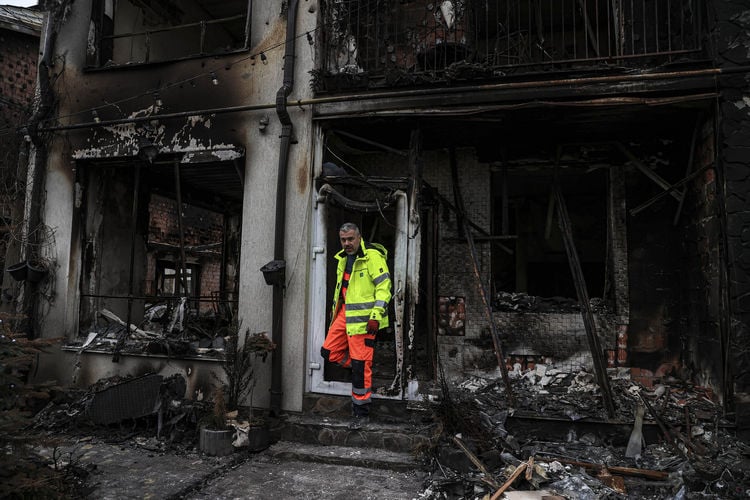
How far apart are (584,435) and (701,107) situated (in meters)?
4.00

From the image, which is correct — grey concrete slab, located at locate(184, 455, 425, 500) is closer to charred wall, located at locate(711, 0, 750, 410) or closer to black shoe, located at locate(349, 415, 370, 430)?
black shoe, located at locate(349, 415, 370, 430)

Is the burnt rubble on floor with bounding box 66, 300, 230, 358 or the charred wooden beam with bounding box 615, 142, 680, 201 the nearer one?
the charred wooden beam with bounding box 615, 142, 680, 201

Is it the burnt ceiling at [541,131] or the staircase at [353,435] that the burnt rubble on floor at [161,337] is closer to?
the staircase at [353,435]

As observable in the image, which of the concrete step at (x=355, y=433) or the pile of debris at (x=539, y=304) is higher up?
the pile of debris at (x=539, y=304)

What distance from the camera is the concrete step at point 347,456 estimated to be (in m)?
5.03

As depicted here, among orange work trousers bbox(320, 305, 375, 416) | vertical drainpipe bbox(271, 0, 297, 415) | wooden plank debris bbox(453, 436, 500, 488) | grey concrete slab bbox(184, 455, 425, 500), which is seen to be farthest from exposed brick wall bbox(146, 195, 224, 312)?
wooden plank debris bbox(453, 436, 500, 488)

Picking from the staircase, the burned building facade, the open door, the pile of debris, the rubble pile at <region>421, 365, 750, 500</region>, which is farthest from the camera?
the pile of debris

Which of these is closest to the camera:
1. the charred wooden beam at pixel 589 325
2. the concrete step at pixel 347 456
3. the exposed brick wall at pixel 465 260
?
the concrete step at pixel 347 456

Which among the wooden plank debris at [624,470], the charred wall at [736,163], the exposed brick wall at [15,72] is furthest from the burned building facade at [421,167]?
the exposed brick wall at [15,72]

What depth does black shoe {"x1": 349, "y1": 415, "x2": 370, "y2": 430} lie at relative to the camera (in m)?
5.59

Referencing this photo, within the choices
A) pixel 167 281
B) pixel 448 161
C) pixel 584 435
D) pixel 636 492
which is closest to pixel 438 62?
pixel 448 161

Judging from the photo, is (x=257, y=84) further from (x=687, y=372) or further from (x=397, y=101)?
(x=687, y=372)

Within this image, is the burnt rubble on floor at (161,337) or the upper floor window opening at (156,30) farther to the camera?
the upper floor window opening at (156,30)

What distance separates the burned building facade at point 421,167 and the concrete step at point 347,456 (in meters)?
0.71
